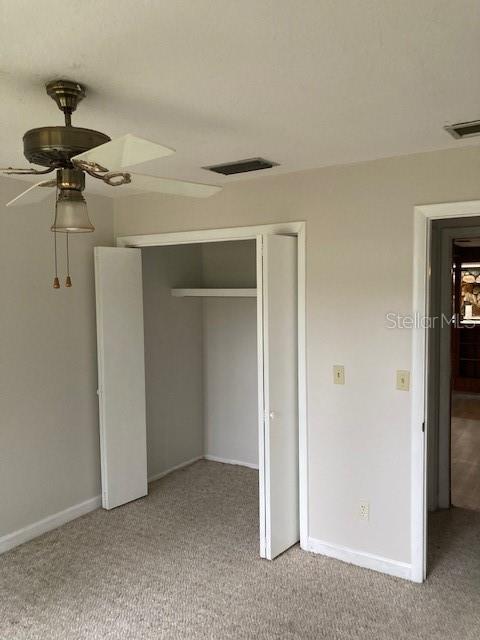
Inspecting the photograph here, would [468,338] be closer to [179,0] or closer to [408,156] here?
[408,156]

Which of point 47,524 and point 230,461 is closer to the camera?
point 47,524

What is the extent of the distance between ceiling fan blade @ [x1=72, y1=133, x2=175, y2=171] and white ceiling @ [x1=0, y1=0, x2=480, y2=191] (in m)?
0.34

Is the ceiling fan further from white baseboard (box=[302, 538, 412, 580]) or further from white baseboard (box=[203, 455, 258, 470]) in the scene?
white baseboard (box=[203, 455, 258, 470])

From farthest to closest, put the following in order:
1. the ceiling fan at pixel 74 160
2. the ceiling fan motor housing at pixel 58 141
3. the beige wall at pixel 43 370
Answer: the beige wall at pixel 43 370
the ceiling fan motor housing at pixel 58 141
the ceiling fan at pixel 74 160

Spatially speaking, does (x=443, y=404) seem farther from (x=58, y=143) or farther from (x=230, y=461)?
(x=58, y=143)

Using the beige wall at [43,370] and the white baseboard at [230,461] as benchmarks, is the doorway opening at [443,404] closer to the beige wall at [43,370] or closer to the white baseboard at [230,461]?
the white baseboard at [230,461]

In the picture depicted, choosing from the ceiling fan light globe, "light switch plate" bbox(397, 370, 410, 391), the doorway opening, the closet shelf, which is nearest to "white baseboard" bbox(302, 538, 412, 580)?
the doorway opening

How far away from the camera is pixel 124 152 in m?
1.40

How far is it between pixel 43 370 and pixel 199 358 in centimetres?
176

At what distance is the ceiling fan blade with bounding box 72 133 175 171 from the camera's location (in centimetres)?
133

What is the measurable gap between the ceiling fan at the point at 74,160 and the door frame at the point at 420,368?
1371mm

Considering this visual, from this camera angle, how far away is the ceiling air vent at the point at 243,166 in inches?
119

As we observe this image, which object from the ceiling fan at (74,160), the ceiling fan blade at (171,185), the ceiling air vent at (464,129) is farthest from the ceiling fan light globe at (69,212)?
the ceiling air vent at (464,129)

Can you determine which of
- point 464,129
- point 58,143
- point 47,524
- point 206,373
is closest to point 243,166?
point 464,129
